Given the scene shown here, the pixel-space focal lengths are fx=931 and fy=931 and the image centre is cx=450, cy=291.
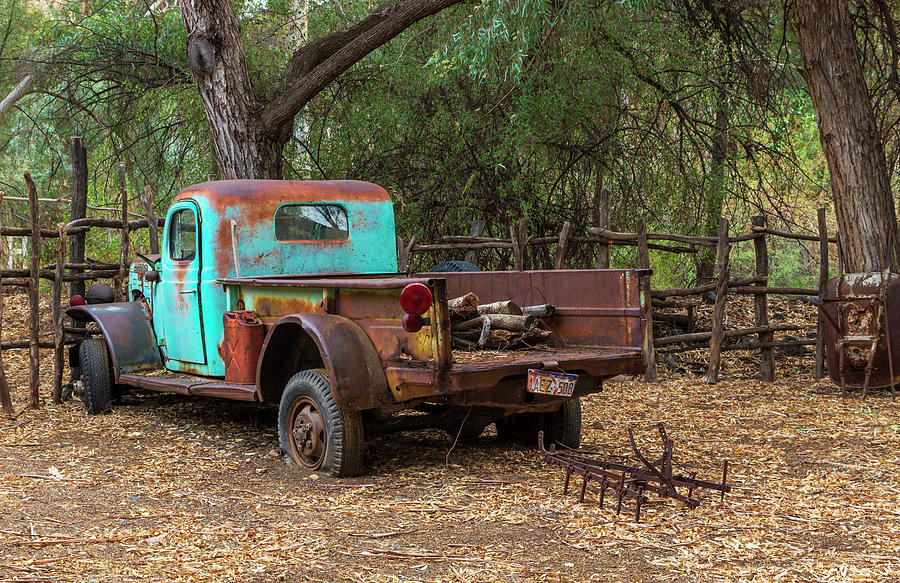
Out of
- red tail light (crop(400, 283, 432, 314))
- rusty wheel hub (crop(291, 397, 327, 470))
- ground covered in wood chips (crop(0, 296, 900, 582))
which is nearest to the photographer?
ground covered in wood chips (crop(0, 296, 900, 582))

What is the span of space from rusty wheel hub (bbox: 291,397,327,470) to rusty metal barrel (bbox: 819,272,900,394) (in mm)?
5211

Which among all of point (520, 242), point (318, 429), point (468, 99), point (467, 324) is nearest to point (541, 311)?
point (467, 324)

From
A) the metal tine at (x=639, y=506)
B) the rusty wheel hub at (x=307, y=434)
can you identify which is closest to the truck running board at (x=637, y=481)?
the metal tine at (x=639, y=506)

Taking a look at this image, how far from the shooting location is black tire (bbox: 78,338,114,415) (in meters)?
7.62

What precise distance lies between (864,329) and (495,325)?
13.7 ft

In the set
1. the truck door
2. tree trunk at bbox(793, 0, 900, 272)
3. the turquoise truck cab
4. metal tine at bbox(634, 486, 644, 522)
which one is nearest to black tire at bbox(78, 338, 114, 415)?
the turquoise truck cab

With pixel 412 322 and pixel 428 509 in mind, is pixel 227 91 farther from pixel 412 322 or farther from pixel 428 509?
pixel 428 509

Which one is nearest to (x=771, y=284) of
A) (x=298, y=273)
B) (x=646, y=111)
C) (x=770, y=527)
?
(x=646, y=111)

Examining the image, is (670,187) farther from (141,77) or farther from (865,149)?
(141,77)

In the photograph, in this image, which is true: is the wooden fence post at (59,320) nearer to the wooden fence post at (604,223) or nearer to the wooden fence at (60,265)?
the wooden fence at (60,265)

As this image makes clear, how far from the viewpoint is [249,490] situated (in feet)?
16.9

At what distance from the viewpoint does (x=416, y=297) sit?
484cm

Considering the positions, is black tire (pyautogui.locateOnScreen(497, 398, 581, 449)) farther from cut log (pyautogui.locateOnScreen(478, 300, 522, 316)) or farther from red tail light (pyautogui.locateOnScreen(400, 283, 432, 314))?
red tail light (pyautogui.locateOnScreen(400, 283, 432, 314))

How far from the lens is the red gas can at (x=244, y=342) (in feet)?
19.8
